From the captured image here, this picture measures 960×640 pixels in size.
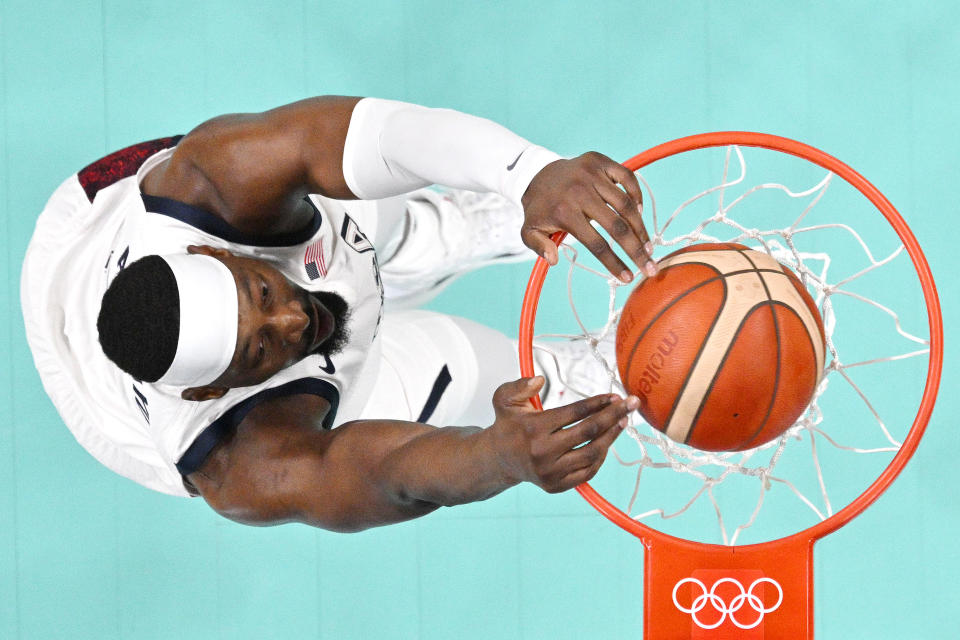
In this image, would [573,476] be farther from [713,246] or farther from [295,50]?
[295,50]

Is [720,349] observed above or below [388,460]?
above

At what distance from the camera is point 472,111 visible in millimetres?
2830

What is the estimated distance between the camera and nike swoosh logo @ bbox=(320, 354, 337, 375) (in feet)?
5.86

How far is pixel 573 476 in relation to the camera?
1184mm

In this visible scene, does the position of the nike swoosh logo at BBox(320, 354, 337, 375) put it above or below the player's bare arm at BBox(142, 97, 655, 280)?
below

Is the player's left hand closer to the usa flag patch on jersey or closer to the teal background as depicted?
the usa flag patch on jersey

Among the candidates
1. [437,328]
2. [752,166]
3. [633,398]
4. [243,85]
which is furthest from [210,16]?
[633,398]

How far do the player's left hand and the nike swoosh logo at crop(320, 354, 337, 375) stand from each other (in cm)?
61

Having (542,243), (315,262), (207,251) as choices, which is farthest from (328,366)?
(542,243)

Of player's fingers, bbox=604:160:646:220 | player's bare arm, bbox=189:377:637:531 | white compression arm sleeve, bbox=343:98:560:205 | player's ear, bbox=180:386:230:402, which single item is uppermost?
white compression arm sleeve, bbox=343:98:560:205

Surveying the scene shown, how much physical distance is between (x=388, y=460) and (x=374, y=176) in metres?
0.45

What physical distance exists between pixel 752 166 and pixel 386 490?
167 centimetres

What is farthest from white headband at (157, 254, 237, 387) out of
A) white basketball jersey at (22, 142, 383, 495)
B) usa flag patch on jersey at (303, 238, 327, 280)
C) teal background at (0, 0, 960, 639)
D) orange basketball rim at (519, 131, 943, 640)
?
teal background at (0, 0, 960, 639)

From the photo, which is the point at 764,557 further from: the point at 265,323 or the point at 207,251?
the point at 207,251
